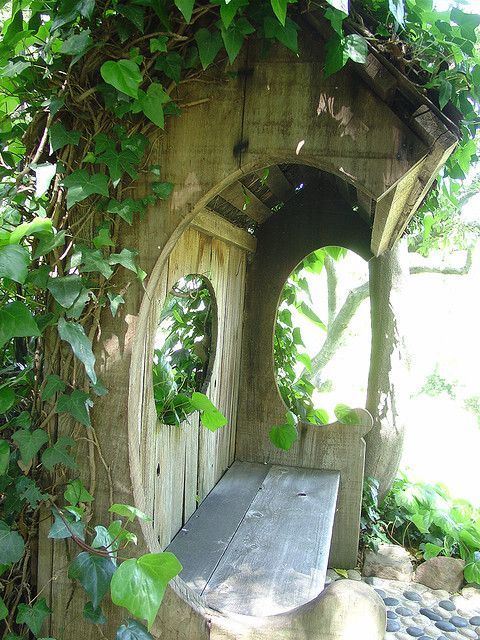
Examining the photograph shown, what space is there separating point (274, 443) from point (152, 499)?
1.22m

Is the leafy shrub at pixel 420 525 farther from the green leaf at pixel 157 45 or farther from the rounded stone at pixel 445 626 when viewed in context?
the green leaf at pixel 157 45

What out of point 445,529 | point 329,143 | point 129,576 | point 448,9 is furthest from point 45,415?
point 445,529

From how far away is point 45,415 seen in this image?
159 centimetres

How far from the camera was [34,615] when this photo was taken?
1.55m

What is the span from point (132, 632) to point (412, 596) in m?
2.74

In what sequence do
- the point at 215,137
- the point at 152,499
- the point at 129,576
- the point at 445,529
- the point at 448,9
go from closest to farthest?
the point at 129,576, the point at 448,9, the point at 215,137, the point at 152,499, the point at 445,529

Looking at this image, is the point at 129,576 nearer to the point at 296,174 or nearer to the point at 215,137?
the point at 215,137

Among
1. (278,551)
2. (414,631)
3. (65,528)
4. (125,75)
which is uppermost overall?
(125,75)

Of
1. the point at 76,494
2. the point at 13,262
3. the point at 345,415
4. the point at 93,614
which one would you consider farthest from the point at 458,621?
the point at 13,262

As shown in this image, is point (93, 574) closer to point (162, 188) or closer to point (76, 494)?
point (76, 494)

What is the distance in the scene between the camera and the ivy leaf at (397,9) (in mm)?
1276

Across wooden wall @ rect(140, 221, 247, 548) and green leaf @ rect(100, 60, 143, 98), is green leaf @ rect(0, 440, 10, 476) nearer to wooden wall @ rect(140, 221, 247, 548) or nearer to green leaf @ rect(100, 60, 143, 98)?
wooden wall @ rect(140, 221, 247, 548)

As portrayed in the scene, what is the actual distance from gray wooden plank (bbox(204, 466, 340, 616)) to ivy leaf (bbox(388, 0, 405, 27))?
5.07 ft

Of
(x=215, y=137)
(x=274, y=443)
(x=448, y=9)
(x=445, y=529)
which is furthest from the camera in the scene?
(x=445, y=529)
